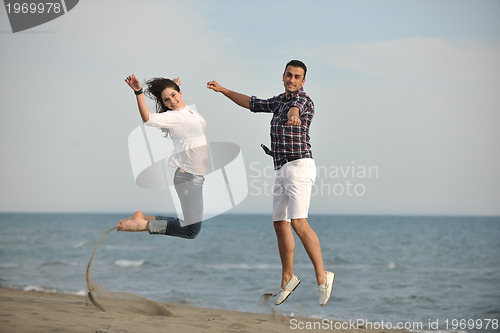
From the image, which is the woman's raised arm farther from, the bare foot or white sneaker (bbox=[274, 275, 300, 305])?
white sneaker (bbox=[274, 275, 300, 305])

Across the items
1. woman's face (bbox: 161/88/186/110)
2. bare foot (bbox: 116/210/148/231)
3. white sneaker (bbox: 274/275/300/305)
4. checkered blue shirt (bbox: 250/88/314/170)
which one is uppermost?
woman's face (bbox: 161/88/186/110)

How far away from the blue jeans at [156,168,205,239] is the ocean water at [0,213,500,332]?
3.74 ft

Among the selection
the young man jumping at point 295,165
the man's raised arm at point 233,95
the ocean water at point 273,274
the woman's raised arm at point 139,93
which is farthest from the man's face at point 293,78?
the ocean water at point 273,274

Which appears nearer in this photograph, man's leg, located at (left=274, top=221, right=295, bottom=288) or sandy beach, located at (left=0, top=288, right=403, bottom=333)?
man's leg, located at (left=274, top=221, right=295, bottom=288)

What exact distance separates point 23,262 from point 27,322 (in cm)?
2155

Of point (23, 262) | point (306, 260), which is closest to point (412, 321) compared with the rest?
point (306, 260)

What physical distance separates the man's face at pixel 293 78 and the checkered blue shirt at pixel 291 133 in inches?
2.0

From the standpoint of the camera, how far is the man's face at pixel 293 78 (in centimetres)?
555

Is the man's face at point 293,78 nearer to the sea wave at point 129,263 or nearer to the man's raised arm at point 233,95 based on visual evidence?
the man's raised arm at point 233,95

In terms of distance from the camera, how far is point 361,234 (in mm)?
48562

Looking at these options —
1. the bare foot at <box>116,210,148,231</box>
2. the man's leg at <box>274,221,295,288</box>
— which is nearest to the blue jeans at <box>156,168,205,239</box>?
the bare foot at <box>116,210,148,231</box>

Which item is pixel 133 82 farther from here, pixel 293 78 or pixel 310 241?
pixel 310 241

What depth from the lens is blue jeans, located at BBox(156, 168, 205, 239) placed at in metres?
5.73

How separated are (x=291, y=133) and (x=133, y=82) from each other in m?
1.59
